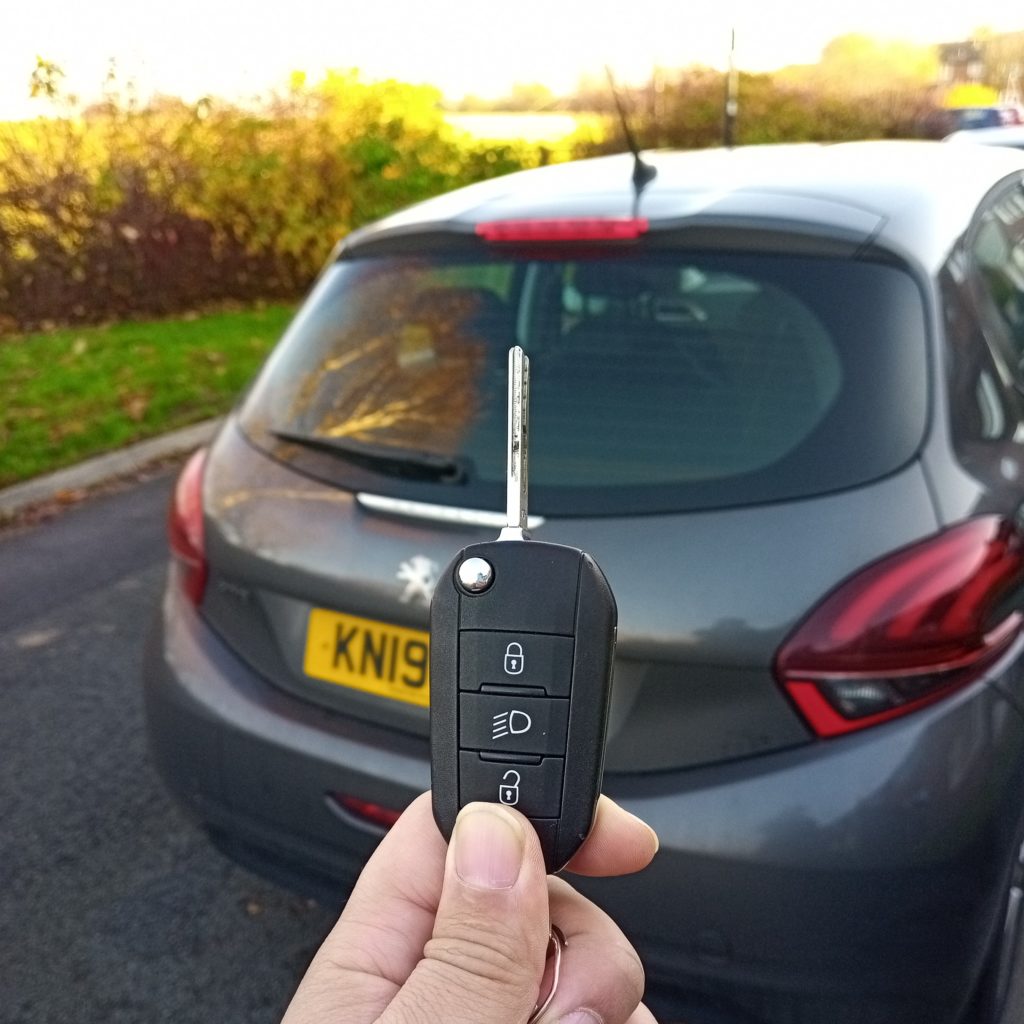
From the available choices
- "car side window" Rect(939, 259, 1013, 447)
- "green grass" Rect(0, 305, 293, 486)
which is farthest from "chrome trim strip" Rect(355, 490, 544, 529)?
"green grass" Rect(0, 305, 293, 486)

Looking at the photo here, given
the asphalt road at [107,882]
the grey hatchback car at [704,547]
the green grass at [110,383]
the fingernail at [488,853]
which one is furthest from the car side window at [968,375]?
the green grass at [110,383]

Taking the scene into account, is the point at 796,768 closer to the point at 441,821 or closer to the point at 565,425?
the point at 565,425

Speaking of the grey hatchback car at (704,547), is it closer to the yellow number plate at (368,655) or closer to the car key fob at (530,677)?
the yellow number plate at (368,655)

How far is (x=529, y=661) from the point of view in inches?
35.5

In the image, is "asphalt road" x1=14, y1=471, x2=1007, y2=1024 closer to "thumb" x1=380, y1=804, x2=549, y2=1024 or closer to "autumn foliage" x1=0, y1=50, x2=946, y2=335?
"thumb" x1=380, y1=804, x2=549, y2=1024

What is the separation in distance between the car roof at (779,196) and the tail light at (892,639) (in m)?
0.56

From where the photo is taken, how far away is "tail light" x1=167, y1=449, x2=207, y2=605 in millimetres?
2230

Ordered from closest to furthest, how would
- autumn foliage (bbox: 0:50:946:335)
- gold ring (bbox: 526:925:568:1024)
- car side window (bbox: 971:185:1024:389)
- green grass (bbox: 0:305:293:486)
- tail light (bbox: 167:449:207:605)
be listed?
1. gold ring (bbox: 526:925:568:1024)
2. car side window (bbox: 971:185:1024:389)
3. tail light (bbox: 167:449:207:605)
4. green grass (bbox: 0:305:293:486)
5. autumn foliage (bbox: 0:50:946:335)

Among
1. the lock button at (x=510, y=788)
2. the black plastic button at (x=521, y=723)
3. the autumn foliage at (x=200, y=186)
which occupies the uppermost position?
the black plastic button at (x=521, y=723)

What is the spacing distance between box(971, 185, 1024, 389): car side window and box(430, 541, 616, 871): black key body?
1.46 meters

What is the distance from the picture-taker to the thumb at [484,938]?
860mm

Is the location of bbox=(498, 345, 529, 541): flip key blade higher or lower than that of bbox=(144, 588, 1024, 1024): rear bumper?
higher

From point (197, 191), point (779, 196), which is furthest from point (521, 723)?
point (197, 191)

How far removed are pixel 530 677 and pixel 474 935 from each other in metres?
0.21
